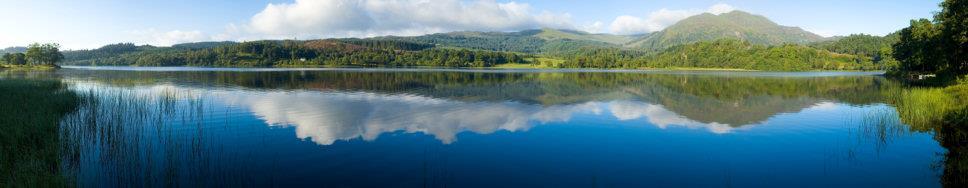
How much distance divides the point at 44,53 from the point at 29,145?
17123 cm

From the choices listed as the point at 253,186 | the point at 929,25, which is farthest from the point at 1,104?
the point at 929,25

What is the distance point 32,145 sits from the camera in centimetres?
1644

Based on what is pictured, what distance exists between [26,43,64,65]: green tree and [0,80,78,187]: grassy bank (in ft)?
505

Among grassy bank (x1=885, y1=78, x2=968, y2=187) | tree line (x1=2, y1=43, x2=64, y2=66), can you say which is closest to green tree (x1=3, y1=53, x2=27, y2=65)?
tree line (x1=2, y1=43, x2=64, y2=66)

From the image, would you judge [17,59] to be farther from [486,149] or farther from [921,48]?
[921,48]

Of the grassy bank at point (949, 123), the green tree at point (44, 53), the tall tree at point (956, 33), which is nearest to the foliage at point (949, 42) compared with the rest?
the tall tree at point (956, 33)

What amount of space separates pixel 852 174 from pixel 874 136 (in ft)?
31.3

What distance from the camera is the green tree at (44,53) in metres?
143

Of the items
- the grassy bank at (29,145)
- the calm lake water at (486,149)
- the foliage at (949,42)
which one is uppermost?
the foliage at (949,42)

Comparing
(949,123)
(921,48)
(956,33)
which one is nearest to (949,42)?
(956,33)

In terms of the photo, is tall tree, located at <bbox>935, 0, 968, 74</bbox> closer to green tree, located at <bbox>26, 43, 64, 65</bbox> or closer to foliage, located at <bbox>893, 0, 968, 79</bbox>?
foliage, located at <bbox>893, 0, 968, 79</bbox>

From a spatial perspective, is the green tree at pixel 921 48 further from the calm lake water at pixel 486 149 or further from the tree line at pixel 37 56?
the tree line at pixel 37 56

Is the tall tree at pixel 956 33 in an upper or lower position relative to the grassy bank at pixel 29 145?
upper

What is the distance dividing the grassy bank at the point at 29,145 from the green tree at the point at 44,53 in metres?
154
